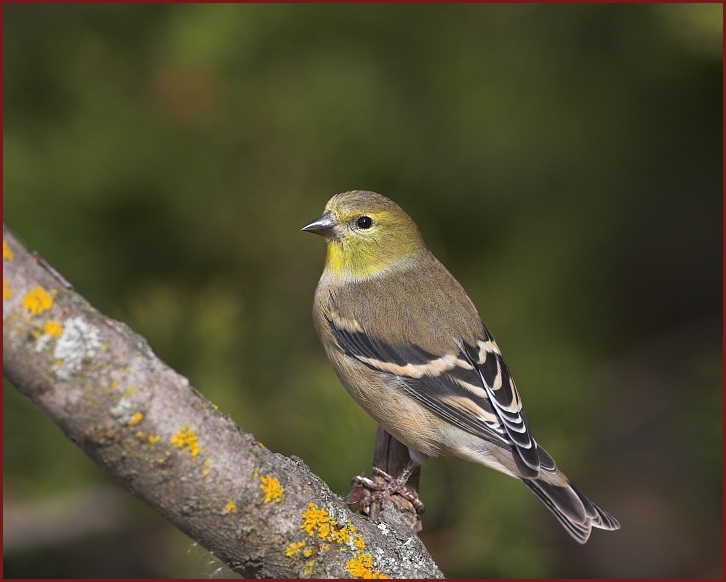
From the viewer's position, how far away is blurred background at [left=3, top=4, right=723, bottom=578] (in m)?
4.11

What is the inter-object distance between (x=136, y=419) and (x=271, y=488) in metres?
0.44

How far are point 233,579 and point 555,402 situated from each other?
220 centimetres

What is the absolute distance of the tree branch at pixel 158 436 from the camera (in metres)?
1.88

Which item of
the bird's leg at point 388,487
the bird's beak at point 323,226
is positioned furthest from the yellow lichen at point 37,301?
the bird's beak at point 323,226

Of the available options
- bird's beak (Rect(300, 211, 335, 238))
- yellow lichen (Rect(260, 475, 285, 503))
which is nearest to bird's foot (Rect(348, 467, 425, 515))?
yellow lichen (Rect(260, 475, 285, 503))

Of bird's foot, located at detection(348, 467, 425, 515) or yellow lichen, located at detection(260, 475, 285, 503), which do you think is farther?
bird's foot, located at detection(348, 467, 425, 515)

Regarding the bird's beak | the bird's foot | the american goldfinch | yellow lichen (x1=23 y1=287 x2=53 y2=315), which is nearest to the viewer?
yellow lichen (x1=23 y1=287 x2=53 y2=315)

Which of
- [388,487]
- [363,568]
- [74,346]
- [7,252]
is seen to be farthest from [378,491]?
[7,252]

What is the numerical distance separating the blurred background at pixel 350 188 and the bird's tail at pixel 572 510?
0.48m

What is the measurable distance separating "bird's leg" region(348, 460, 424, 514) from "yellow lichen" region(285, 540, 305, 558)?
0.73m

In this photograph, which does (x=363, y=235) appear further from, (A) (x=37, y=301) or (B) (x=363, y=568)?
(A) (x=37, y=301)

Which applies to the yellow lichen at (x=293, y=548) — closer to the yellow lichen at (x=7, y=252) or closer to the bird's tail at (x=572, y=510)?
the yellow lichen at (x=7, y=252)

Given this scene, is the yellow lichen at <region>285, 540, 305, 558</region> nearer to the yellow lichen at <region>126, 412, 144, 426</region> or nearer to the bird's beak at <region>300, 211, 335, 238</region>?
the yellow lichen at <region>126, 412, 144, 426</region>

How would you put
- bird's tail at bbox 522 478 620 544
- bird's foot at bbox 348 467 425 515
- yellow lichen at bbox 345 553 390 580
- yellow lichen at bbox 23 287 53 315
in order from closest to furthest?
yellow lichen at bbox 23 287 53 315, yellow lichen at bbox 345 553 390 580, bird's foot at bbox 348 467 425 515, bird's tail at bbox 522 478 620 544
